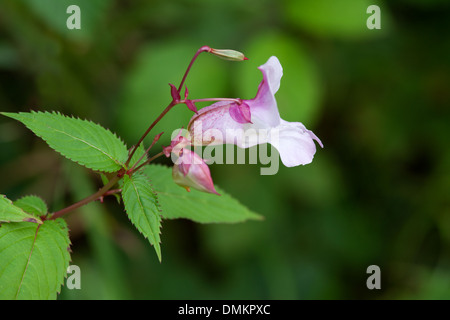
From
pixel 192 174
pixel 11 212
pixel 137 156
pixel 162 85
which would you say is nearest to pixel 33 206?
pixel 11 212

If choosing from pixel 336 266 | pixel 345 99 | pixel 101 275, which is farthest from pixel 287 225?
pixel 101 275

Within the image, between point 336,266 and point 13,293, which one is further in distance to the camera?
point 336,266

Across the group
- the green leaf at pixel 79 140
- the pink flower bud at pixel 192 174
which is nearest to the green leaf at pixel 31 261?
the green leaf at pixel 79 140

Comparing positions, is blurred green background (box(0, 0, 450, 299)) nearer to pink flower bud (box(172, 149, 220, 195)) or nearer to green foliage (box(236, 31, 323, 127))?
green foliage (box(236, 31, 323, 127))

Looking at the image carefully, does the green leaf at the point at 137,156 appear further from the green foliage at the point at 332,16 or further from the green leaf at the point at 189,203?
the green foliage at the point at 332,16

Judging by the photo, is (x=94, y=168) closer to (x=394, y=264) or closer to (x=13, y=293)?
(x=13, y=293)

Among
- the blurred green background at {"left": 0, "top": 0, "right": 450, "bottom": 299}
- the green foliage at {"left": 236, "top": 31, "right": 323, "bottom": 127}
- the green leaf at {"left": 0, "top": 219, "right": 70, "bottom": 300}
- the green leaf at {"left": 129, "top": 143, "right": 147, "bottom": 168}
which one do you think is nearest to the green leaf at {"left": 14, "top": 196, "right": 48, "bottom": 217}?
the green leaf at {"left": 0, "top": 219, "right": 70, "bottom": 300}

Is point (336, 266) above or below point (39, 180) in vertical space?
below
